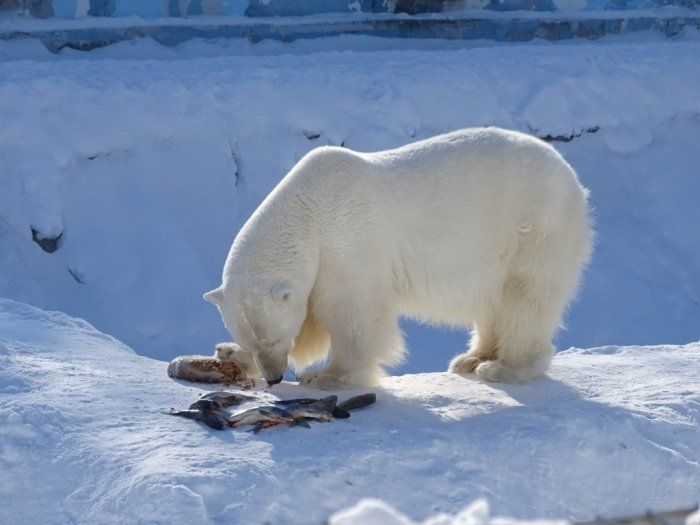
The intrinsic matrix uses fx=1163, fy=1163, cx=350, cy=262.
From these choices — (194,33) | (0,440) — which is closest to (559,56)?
(194,33)

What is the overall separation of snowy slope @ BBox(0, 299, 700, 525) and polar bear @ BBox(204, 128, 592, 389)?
0.82 ft

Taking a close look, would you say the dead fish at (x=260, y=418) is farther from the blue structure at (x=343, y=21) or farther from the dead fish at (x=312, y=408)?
the blue structure at (x=343, y=21)

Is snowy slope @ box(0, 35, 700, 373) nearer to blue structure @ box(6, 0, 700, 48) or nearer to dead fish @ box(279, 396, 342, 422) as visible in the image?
blue structure @ box(6, 0, 700, 48)

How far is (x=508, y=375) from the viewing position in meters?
5.55

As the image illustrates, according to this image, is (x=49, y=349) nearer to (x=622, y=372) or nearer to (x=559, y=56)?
(x=622, y=372)

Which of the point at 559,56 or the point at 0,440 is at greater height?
the point at 559,56

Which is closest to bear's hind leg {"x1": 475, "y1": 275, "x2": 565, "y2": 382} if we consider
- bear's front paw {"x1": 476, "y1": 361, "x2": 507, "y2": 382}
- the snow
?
bear's front paw {"x1": 476, "y1": 361, "x2": 507, "y2": 382}

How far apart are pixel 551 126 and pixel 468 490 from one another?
6559mm

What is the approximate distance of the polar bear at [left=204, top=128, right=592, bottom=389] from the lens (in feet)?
16.9

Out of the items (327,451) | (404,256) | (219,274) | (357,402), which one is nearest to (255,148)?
(219,274)

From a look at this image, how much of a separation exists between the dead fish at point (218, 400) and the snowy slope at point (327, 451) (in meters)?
0.12

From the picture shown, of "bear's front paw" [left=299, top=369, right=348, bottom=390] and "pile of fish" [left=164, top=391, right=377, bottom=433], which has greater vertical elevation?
"pile of fish" [left=164, top=391, right=377, bottom=433]

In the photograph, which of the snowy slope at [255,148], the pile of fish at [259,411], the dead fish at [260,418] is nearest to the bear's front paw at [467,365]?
the pile of fish at [259,411]

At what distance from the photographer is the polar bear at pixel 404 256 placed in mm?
5148
